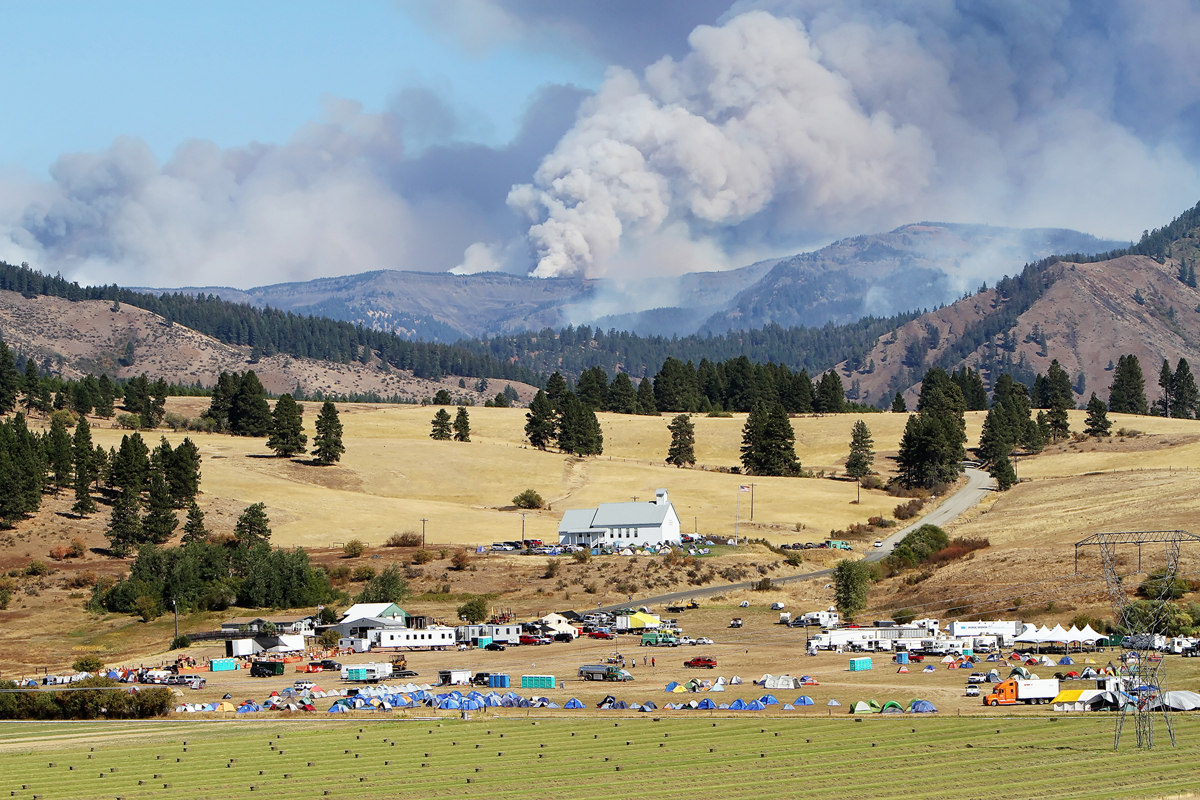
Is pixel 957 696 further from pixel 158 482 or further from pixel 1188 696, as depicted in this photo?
pixel 158 482

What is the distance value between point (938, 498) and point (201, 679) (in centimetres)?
11093

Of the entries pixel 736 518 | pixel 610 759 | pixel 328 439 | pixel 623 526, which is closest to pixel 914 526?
pixel 736 518

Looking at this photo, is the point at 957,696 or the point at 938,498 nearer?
the point at 957,696

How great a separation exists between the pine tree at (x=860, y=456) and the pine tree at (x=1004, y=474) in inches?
706

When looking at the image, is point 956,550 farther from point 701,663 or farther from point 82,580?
point 82,580

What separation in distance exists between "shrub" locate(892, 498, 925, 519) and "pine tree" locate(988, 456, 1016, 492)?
14.3 meters

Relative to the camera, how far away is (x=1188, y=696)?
5375 centimetres

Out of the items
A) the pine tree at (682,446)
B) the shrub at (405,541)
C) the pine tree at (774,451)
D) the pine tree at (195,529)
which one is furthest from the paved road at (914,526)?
the pine tree at (195,529)

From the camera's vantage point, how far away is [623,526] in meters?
132

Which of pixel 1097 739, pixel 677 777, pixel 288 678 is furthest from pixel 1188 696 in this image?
pixel 288 678

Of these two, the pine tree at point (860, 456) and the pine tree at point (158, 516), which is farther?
the pine tree at point (860, 456)

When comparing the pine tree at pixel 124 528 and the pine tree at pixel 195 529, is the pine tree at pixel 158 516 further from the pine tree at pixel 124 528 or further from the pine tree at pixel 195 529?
the pine tree at pixel 195 529

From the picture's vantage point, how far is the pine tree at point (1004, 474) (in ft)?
528

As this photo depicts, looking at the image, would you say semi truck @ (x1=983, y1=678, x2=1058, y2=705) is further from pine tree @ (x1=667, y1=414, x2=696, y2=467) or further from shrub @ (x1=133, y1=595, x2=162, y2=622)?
pine tree @ (x1=667, y1=414, x2=696, y2=467)
